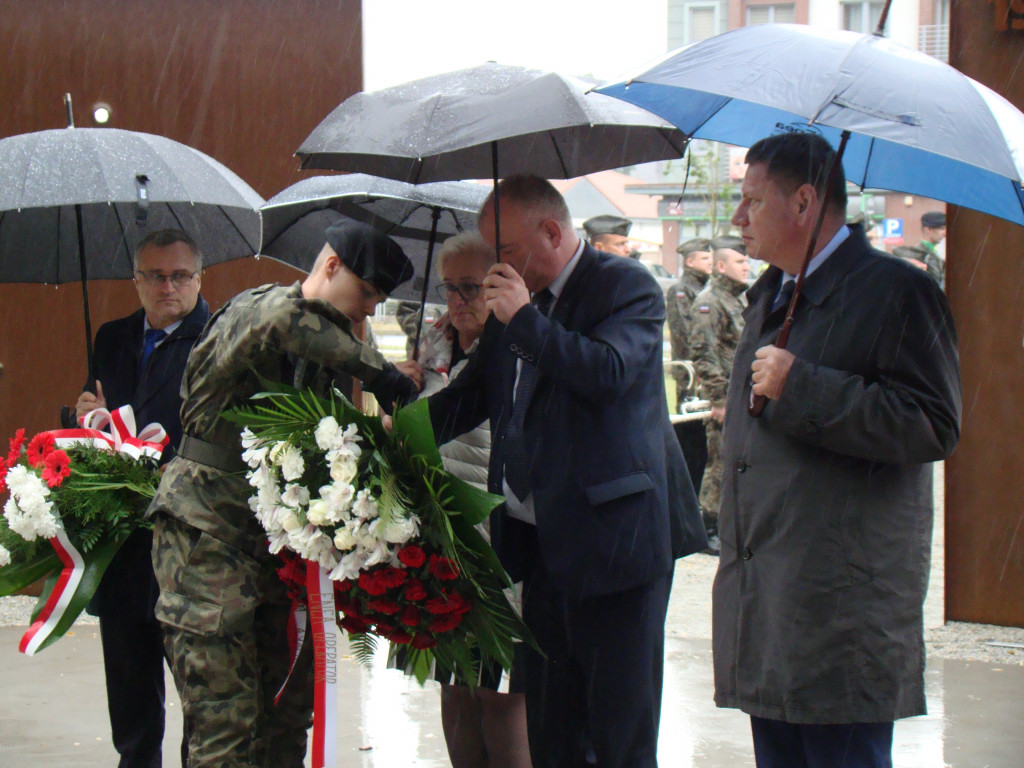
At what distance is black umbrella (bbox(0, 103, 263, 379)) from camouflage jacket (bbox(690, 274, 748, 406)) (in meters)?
4.06

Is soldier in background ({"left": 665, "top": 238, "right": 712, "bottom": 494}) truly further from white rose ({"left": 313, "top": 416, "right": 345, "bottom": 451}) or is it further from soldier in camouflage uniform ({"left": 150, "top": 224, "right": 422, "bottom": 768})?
white rose ({"left": 313, "top": 416, "right": 345, "bottom": 451})

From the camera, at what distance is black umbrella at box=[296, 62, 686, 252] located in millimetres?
2811

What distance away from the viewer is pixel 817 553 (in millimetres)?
2713

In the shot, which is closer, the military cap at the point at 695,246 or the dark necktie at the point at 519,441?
the dark necktie at the point at 519,441

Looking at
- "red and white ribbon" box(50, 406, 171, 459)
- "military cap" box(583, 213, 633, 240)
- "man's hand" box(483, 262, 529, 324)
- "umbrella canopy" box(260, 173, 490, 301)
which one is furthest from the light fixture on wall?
"man's hand" box(483, 262, 529, 324)

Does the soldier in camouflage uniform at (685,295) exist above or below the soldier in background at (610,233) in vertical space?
below

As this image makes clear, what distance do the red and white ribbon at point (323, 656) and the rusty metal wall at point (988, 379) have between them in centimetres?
383

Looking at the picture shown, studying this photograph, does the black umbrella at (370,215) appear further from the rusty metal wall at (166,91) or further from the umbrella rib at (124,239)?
the rusty metal wall at (166,91)

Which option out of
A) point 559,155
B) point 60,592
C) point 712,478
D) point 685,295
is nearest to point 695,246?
point 685,295

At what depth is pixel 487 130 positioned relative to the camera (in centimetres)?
279

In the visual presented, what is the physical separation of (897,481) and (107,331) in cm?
286

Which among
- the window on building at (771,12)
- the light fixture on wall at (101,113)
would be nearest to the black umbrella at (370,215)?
the light fixture on wall at (101,113)

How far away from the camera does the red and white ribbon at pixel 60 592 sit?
3.44 metres

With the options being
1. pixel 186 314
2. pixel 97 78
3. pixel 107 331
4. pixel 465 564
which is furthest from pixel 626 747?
pixel 97 78
